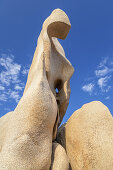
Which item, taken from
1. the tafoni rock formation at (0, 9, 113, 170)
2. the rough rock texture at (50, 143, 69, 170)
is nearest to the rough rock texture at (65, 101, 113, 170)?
the tafoni rock formation at (0, 9, 113, 170)

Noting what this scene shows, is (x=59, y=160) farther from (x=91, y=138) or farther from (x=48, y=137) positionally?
(x=91, y=138)

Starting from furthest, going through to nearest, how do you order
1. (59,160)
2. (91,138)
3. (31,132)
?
(91,138) → (59,160) → (31,132)

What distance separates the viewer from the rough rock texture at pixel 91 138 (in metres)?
1.84

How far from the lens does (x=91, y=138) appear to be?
195 centimetres

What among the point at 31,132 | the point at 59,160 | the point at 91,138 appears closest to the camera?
the point at 31,132

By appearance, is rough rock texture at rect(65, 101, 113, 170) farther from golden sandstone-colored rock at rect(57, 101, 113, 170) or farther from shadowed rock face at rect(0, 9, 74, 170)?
shadowed rock face at rect(0, 9, 74, 170)

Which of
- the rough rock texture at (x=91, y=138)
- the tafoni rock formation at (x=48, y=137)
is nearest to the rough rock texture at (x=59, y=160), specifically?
the tafoni rock formation at (x=48, y=137)

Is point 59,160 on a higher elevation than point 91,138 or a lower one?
lower

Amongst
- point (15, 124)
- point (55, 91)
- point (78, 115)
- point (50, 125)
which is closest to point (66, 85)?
point (55, 91)

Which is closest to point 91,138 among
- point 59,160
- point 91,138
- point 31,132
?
point 91,138

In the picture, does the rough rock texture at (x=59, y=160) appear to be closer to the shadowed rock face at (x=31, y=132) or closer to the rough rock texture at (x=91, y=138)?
the shadowed rock face at (x=31, y=132)

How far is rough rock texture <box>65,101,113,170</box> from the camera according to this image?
72.6 inches

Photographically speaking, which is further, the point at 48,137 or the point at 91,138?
the point at 91,138

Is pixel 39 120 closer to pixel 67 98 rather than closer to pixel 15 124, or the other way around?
pixel 15 124
